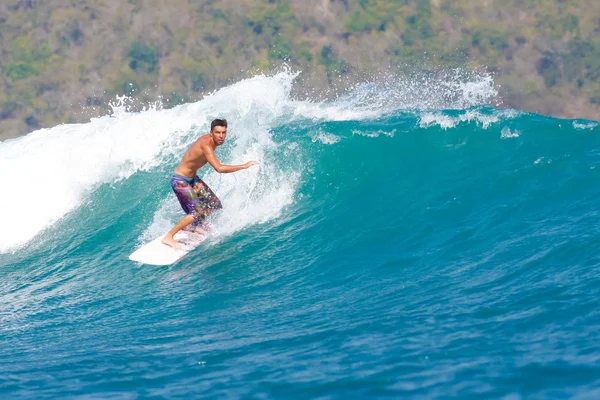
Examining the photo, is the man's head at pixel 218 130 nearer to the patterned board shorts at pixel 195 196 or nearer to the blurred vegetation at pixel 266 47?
the patterned board shorts at pixel 195 196

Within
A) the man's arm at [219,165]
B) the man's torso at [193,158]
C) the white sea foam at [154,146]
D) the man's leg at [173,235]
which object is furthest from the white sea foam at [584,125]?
the man's leg at [173,235]

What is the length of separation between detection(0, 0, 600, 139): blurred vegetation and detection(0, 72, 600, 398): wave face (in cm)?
3372

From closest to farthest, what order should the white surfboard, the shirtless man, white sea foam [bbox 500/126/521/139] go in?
1. the shirtless man
2. the white surfboard
3. white sea foam [bbox 500/126/521/139]

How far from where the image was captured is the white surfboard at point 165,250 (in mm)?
8555

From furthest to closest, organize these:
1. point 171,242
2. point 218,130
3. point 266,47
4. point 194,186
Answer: point 266,47 → point 171,242 → point 194,186 → point 218,130

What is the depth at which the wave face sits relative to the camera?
5.14m

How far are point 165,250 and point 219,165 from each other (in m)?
1.47

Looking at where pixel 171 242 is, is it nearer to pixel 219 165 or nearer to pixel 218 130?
pixel 219 165

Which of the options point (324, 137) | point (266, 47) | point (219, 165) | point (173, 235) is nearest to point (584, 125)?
point (324, 137)

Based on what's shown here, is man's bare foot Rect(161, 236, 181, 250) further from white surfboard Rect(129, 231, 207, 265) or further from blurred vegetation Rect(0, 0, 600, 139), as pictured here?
blurred vegetation Rect(0, 0, 600, 139)

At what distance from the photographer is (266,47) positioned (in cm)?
5178

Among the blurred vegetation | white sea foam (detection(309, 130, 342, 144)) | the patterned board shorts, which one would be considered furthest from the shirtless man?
the blurred vegetation

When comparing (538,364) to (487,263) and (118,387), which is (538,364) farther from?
(118,387)

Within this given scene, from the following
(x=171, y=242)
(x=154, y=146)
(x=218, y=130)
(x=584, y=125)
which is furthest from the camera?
(x=154, y=146)
